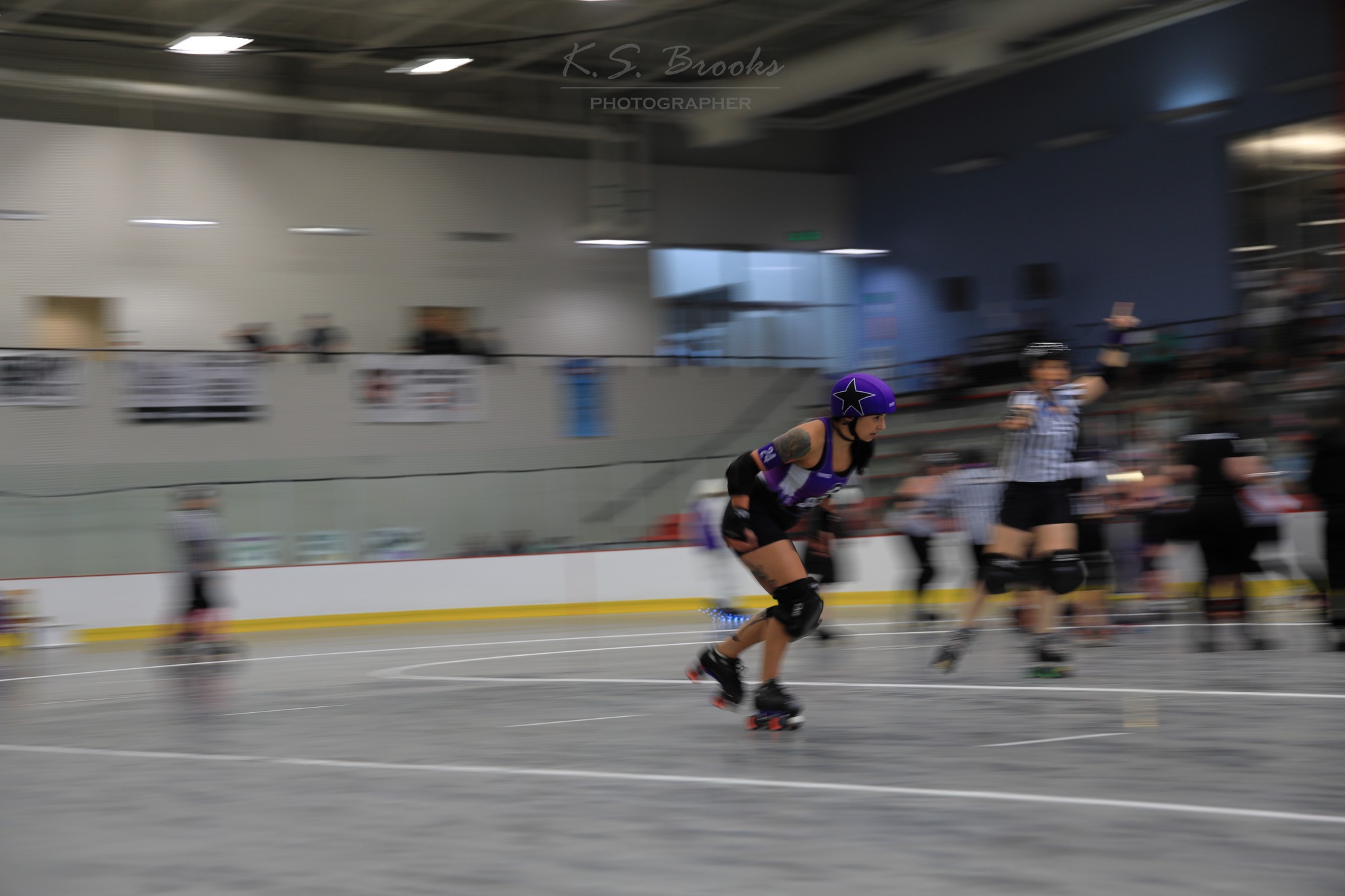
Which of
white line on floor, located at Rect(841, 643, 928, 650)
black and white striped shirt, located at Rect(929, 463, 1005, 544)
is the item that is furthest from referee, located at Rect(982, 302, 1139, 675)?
black and white striped shirt, located at Rect(929, 463, 1005, 544)

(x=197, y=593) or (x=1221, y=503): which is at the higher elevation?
(x=1221, y=503)

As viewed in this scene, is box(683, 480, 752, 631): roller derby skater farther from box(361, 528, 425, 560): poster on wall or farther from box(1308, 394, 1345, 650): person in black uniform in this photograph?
box(361, 528, 425, 560): poster on wall

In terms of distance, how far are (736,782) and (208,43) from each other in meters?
18.1

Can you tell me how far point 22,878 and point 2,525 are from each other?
43.5ft

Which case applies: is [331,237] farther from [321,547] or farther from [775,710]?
[775,710]

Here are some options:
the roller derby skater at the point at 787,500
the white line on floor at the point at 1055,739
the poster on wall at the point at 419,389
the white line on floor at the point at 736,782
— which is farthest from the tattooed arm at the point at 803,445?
the poster on wall at the point at 419,389

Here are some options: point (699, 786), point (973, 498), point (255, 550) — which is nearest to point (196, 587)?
point (255, 550)

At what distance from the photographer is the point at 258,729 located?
6449mm

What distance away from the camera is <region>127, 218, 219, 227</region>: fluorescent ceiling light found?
67.3 feet

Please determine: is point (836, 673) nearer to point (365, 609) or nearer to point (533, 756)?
point (533, 756)

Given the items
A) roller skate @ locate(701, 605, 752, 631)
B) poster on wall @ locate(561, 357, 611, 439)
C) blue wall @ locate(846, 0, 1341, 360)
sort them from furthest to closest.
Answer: poster on wall @ locate(561, 357, 611, 439) → blue wall @ locate(846, 0, 1341, 360) → roller skate @ locate(701, 605, 752, 631)

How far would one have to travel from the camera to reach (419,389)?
20.7m

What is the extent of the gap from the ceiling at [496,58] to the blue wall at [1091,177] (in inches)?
25.5

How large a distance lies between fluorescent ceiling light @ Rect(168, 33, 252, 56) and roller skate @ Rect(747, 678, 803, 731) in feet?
54.5
